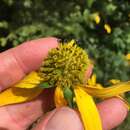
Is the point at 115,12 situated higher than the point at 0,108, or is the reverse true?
the point at 115,12

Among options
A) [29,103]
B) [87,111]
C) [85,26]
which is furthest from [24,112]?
[85,26]

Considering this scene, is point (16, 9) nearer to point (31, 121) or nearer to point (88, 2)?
point (88, 2)

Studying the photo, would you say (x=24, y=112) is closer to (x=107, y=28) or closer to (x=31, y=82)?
(x=31, y=82)

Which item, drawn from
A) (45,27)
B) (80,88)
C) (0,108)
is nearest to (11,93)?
(0,108)

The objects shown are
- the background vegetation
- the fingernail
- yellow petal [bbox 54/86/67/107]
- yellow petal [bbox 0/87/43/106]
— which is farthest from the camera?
the background vegetation

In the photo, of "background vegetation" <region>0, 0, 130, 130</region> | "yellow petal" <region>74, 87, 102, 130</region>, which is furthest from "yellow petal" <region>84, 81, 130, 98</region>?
"background vegetation" <region>0, 0, 130, 130</region>

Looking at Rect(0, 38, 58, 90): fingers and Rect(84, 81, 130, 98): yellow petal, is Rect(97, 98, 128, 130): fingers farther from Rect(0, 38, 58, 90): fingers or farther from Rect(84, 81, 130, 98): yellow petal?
Rect(0, 38, 58, 90): fingers
